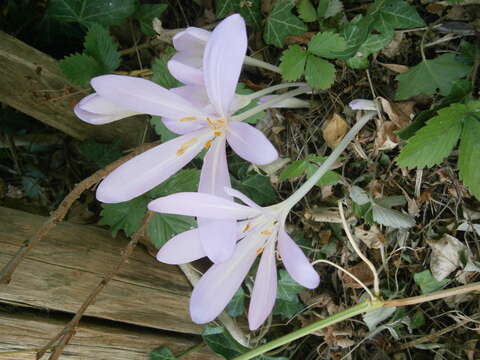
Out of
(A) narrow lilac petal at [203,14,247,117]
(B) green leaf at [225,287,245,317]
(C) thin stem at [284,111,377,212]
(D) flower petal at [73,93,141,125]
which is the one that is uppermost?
(D) flower petal at [73,93,141,125]

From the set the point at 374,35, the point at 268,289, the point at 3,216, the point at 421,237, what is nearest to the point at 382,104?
the point at 374,35

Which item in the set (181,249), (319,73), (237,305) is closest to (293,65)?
(319,73)

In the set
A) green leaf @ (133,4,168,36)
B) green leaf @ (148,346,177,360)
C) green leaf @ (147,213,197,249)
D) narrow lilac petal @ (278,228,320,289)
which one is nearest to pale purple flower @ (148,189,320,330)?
narrow lilac petal @ (278,228,320,289)

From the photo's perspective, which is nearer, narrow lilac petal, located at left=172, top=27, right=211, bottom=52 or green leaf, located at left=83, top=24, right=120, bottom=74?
narrow lilac petal, located at left=172, top=27, right=211, bottom=52

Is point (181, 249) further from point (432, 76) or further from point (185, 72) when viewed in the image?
point (432, 76)

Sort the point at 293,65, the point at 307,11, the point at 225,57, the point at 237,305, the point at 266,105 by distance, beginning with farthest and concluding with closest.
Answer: the point at 237,305 → the point at 307,11 → the point at 293,65 → the point at 266,105 → the point at 225,57

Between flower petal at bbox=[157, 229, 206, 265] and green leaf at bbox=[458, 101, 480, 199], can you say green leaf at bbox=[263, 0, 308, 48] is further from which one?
flower petal at bbox=[157, 229, 206, 265]
